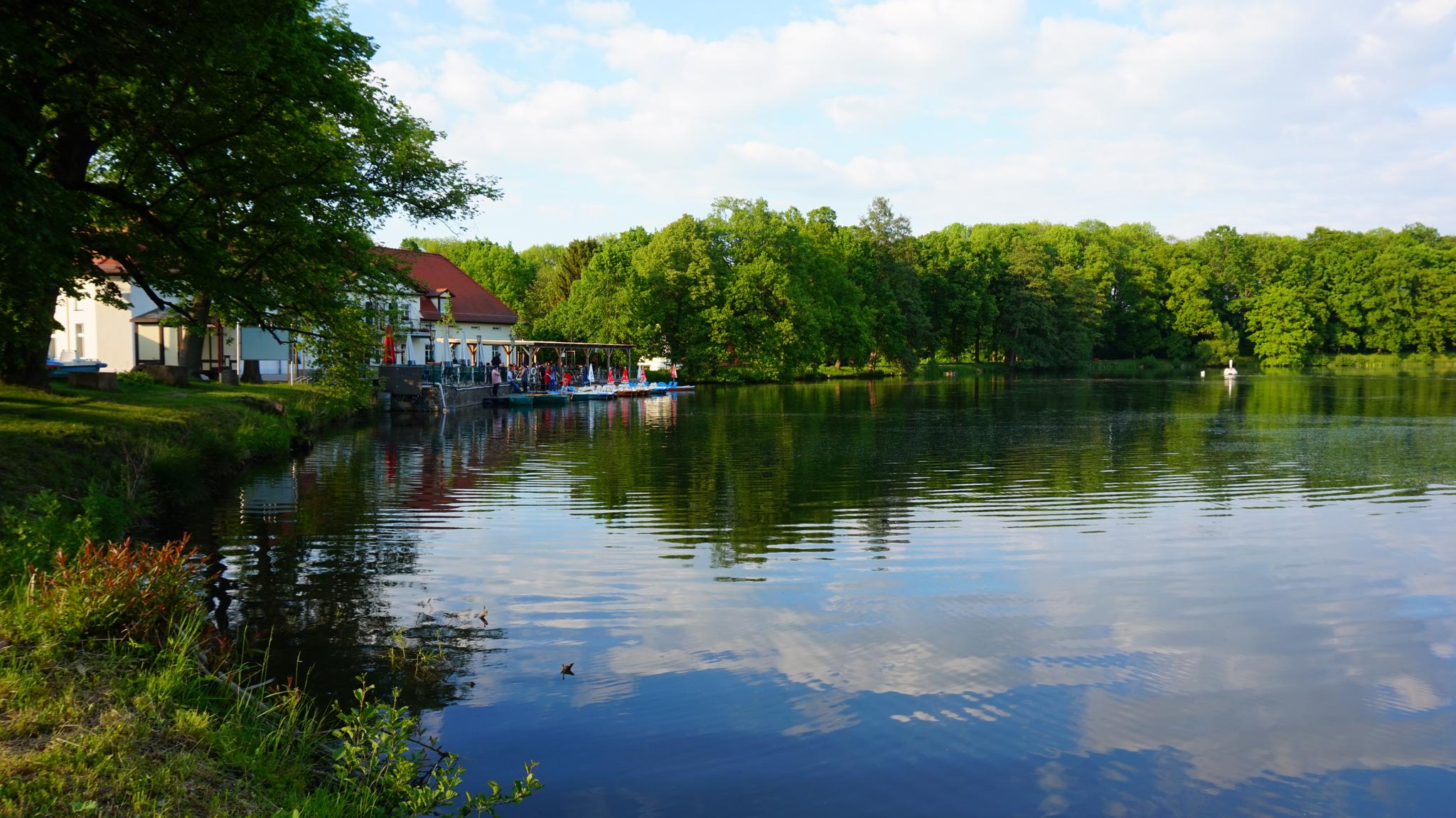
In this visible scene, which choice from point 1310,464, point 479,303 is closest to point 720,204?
point 479,303

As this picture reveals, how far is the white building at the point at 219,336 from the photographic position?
3866cm

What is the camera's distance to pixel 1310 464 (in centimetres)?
2303

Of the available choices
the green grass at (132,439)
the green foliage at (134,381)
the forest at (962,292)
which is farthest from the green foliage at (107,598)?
the forest at (962,292)

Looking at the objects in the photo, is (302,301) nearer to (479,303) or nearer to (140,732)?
(140,732)

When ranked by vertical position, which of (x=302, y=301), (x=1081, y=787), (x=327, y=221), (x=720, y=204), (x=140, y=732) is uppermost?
(x=720, y=204)

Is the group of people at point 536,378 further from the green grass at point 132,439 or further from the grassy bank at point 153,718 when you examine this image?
the grassy bank at point 153,718

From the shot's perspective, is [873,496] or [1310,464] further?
[1310,464]

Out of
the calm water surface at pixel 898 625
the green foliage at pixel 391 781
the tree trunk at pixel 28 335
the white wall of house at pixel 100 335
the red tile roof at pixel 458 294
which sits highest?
the red tile roof at pixel 458 294

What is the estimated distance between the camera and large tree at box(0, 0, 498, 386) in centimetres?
1170

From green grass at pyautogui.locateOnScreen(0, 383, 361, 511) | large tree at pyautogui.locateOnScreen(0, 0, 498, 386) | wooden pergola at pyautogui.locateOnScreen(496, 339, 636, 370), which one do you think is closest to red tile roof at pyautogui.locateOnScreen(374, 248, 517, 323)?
wooden pergola at pyautogui.locateOnScreen(496, 339, 636, 370)

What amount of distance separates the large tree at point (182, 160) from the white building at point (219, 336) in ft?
25.5

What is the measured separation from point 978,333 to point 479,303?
5639 cm

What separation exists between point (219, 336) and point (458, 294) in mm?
19597

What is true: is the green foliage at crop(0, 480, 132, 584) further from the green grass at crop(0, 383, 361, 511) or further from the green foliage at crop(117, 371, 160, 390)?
the green foliage at crop(117, 371, 160, 390)
